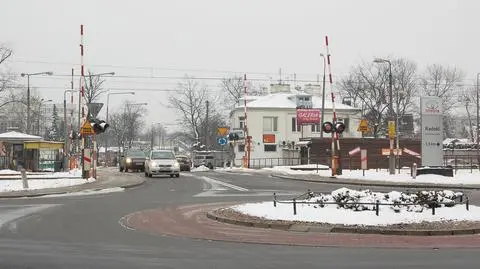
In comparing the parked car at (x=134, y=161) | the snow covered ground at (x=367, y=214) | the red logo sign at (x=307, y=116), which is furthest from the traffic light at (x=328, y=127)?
the red logo sign at (x=307, y=116)

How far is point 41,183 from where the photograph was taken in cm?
2950

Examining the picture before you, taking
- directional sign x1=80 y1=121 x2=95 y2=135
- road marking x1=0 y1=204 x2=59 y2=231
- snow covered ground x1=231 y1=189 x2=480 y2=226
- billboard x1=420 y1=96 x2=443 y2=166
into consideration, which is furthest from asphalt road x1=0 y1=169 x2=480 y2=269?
billboard x1=420 y1=96 x2=443 y2=166

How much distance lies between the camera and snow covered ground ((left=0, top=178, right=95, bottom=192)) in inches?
1078

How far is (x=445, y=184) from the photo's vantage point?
2950cm

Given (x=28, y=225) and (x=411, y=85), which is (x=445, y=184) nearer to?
(x=28, y=225)

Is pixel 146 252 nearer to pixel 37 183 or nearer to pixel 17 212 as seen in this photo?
pixel 17 212

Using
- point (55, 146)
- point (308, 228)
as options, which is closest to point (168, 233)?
point (308, 228)

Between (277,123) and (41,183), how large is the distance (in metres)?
54.7

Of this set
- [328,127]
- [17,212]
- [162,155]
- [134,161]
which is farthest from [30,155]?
[17,212]

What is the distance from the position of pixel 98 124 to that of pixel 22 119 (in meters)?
77.2

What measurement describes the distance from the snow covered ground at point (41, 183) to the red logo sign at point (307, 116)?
155 feet

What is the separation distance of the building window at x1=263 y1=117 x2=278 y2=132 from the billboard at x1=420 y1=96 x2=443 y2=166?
161 ft

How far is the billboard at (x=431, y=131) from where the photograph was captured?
32.5 metres

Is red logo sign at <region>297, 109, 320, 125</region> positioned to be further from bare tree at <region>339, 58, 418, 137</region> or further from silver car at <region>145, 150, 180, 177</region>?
silver car at <region>145, 150, 180, 177</region>
